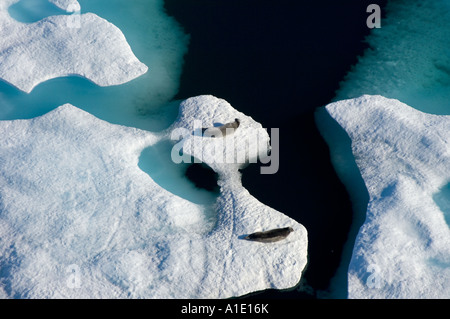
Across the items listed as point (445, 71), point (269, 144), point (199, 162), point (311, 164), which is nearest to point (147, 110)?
point (199, 162)

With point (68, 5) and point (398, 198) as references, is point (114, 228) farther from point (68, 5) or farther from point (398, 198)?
point (68, 5)

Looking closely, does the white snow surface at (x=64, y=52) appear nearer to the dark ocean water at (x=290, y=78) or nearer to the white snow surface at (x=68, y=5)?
the white snow surface at (x=68, y=5)

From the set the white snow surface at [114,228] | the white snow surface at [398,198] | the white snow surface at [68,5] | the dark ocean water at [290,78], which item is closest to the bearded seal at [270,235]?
the white snow surface at [114,228]

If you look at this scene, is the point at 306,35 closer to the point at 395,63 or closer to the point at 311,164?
the point at 395,63

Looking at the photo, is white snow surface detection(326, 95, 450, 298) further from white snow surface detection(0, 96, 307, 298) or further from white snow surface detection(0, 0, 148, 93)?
white snow surface detection(0, 0, 148, 93)

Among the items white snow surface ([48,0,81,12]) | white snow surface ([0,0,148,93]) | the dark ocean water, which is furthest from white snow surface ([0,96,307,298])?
white snow surface ([48,0,81,12])

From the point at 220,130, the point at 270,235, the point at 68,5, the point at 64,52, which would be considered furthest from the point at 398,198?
the point at 68,5
